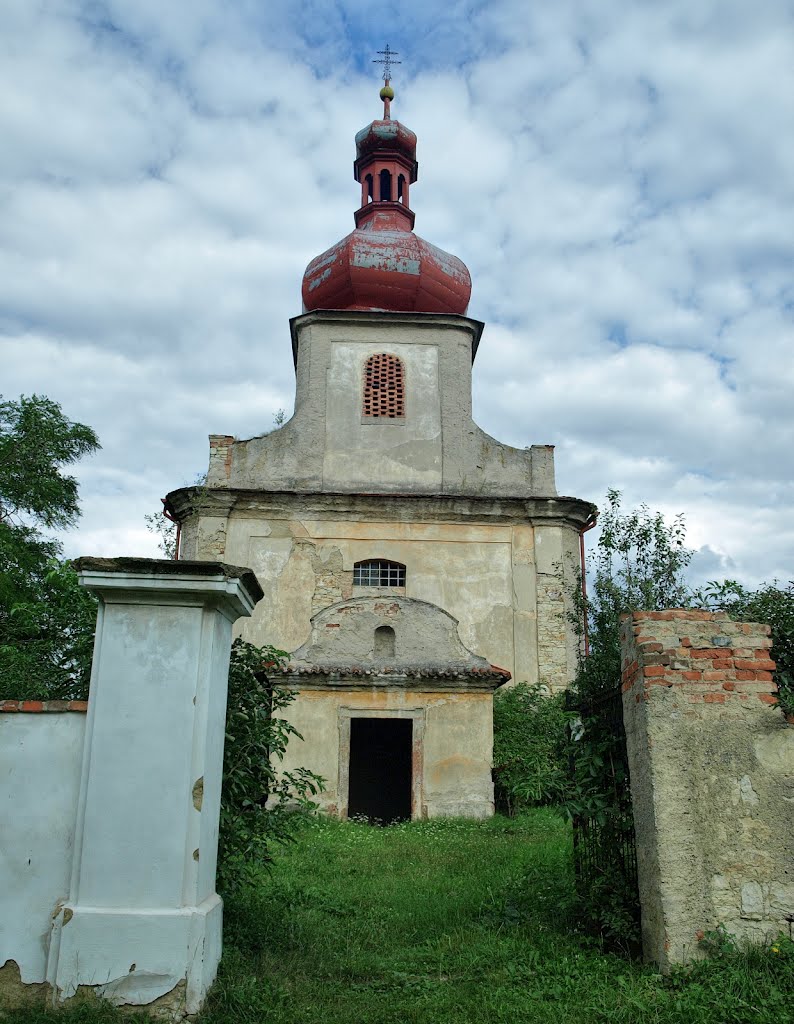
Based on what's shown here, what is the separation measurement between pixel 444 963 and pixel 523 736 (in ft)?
31.7

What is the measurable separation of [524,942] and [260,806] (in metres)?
2.09

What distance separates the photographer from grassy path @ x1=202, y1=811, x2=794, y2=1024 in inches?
200

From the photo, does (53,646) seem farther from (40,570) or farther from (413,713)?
(40,570)

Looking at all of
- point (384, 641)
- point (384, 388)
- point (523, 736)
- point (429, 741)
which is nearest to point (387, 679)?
point (384, 641)

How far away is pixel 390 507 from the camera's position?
62.5ft

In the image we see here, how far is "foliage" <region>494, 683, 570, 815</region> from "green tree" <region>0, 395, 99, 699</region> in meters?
6.67

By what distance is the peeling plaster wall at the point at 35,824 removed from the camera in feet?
16.8

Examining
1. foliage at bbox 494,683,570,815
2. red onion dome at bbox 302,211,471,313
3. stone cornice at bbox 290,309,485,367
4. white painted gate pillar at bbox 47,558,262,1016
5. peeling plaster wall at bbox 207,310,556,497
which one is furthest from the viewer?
red onion dome at bbox 302,211,471,313

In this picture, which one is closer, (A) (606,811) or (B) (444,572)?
(A) (606,811)

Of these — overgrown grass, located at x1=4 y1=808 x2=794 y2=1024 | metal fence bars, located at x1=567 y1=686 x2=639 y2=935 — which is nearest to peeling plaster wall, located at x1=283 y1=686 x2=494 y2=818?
overgrown grass, located at x1=4 y1=808 x2=794 y2=1024

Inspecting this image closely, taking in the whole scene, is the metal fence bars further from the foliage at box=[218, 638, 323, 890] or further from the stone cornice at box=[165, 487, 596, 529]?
the stone cornice at box=[165, 487, 596, 529]

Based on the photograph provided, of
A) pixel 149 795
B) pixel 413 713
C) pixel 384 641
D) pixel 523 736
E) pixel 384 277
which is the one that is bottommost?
pixel 149 795

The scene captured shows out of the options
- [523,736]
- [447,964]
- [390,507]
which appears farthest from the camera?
[390,507]

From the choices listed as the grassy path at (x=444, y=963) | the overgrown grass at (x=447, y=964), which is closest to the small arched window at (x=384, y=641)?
the grassy path at (x=444, y=963)
